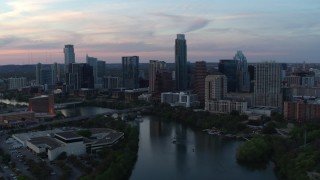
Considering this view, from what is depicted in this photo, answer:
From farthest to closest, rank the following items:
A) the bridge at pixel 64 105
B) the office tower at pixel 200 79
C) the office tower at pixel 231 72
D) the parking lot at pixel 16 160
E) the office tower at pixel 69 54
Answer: the office tower at pixel 69 54 → the office tower at pixel 231 72 → the bridge at pixel 64 105 → the office tower at pixel 200 79 → the parking lot at pixel 16 160

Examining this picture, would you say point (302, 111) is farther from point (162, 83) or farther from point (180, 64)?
point (180, 64)

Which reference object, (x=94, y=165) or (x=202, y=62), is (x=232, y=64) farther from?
(x=94, y=165)

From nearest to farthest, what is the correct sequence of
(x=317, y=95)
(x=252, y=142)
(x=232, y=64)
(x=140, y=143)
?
(x=252, y=142) < (x=140, y=143) < (x=317, y=95) < (x=232, y=64)

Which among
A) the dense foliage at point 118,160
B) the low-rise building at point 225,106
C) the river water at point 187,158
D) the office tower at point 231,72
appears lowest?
the river water at point 187,158

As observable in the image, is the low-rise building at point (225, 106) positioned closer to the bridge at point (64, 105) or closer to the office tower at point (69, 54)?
the bridge at point (64, 105)

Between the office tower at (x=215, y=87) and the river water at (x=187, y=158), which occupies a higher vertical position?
the office tower at (x=215, y=87)

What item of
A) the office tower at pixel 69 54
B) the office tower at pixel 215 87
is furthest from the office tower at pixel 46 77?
the office tower at pixel 215 87

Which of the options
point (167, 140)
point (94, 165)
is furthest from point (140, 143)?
point (94, 165)

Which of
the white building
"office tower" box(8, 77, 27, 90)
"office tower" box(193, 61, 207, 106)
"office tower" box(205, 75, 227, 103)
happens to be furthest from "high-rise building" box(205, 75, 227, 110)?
"office tower" box(8, 77, 27, 90)
